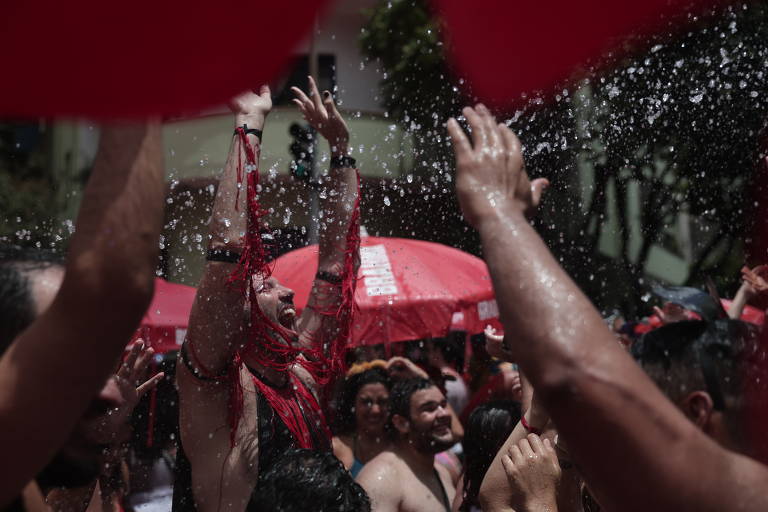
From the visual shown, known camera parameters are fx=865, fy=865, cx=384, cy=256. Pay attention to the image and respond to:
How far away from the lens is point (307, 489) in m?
2.21

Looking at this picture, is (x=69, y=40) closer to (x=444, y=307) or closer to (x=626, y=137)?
(x=444, y=307)

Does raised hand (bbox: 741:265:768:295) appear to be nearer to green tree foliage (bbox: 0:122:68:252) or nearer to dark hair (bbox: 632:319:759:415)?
dark hair (bbox: 632:319:759:415)

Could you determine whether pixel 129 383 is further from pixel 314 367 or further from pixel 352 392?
pixel 352 392

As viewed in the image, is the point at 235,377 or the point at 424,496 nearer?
the point at 235,377

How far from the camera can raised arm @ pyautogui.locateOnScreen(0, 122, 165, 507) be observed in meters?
1.33

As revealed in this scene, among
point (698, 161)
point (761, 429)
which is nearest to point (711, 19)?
point (698, 161)

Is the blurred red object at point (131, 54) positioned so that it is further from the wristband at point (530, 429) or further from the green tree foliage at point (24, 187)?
the green tree foliage at point (24, 187)

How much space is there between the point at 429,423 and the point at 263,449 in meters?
1.84

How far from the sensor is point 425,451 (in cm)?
446

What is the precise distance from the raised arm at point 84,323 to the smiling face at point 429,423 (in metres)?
3.24

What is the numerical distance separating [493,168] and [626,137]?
762cm

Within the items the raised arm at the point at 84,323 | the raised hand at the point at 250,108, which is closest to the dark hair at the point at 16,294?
the raised arm at the point at 84,323

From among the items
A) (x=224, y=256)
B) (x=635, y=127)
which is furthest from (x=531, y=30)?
(x=635, y=127)

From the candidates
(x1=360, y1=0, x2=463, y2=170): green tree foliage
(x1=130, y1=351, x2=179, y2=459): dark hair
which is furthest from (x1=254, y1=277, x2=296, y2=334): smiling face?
(x1=360, y1=0, x2=463, y2=170): green tree foliage
